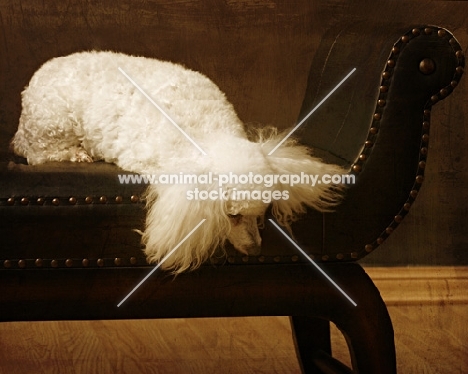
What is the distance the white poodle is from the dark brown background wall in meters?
0.37

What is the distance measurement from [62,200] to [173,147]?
0.68 ft

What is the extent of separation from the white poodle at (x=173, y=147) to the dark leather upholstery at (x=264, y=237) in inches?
1.5

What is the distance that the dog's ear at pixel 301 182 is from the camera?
856 millimetres

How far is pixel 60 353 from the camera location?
4.56 feet

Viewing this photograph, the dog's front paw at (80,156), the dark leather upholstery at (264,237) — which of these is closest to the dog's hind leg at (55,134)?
the dog's front paw at (80,156)

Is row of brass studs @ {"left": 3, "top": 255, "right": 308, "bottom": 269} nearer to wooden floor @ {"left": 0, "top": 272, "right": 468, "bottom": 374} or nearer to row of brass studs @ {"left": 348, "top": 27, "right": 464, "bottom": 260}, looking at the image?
row of brass studs @ {"left": 348, "top": 27, "right": 464, "bottom": 260}

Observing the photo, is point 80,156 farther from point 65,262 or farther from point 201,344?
point 201,344

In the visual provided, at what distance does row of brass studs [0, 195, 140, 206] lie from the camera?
2.79 feet

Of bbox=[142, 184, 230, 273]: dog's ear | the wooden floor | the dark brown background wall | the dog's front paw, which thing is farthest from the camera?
the dark brown background wall

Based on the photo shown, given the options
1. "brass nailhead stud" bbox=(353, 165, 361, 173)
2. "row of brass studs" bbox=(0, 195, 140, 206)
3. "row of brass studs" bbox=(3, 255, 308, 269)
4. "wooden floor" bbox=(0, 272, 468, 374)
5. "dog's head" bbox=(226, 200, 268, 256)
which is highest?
"brass nailhead stud" bbox=(353, 165, 361, 173)

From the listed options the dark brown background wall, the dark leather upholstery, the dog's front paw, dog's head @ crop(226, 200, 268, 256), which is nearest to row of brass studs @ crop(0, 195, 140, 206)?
the dark leather upholstery

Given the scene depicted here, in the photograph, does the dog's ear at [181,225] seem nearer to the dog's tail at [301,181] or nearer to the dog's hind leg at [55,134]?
the dog's tail at [301,181]

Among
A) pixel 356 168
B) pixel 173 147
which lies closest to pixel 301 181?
pixel 356 168

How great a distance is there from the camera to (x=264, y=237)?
2.86 ft
